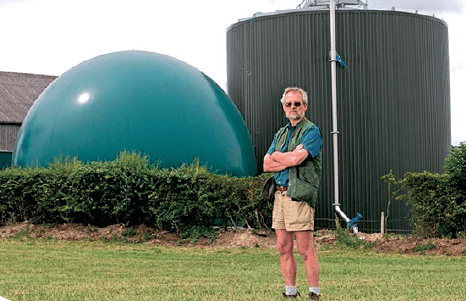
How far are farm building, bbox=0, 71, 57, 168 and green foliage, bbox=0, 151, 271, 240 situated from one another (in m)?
15.6

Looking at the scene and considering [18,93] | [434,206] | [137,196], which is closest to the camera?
[434,206]

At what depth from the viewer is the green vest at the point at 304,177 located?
19.9 ft

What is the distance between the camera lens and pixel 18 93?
130 ft

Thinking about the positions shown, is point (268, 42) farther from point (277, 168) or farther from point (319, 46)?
point (277, 168)

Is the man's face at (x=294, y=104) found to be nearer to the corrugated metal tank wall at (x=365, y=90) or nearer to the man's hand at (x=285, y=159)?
the man's hand at (x=285, y=159)

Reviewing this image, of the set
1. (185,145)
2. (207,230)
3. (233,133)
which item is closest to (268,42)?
(233,133)

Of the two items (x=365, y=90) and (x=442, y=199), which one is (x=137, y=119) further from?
(x=442, y=199)

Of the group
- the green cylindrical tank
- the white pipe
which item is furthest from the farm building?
the white pipe

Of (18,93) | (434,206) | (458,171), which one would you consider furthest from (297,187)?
(18,93)

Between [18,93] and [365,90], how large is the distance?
84.1 feet

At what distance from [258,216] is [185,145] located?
3.40 m

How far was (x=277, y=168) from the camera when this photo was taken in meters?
6.26

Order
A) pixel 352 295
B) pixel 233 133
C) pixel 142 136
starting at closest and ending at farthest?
pixel 352 295 < pixel 142 136 < pixel 233 133

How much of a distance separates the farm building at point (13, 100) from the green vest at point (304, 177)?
1076 inches
